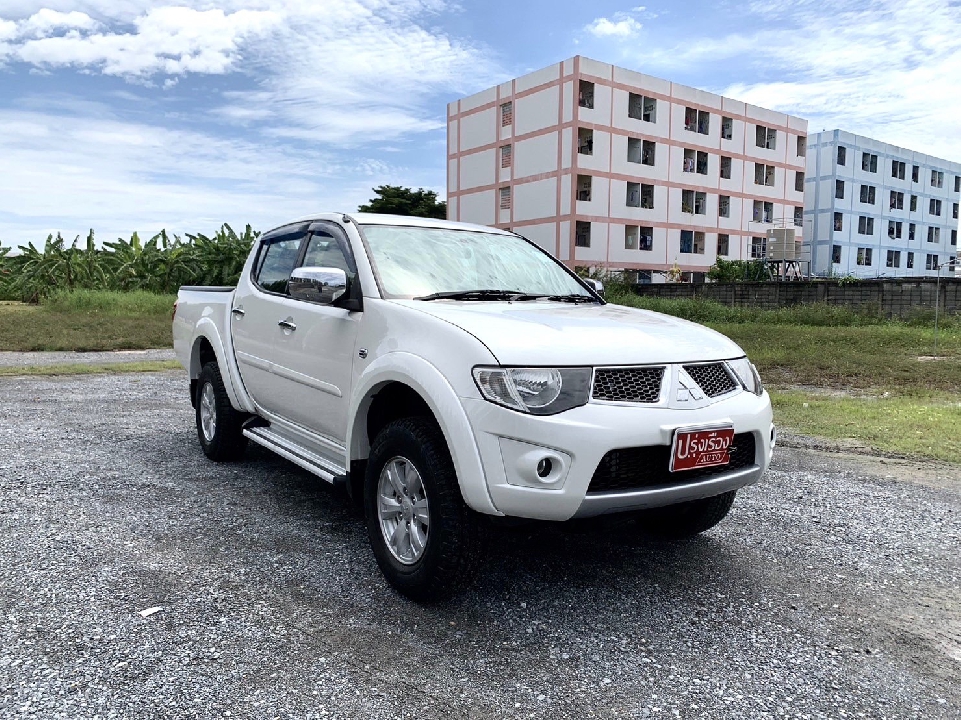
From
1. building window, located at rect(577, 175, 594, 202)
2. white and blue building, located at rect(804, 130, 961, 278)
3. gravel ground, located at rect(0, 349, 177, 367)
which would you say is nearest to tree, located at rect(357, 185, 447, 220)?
building window, located at rect(577, 175, 594, 202)

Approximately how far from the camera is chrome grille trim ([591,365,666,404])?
3178mm

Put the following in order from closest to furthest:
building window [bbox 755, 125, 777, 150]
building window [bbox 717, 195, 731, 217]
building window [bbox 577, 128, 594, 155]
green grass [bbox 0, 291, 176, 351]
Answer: green grass [bbox 0, 291, 176, 351], building window [bbox 577, 128, 594, 155], building window [bbox 717, 195, 731, 217], building window [bbox 755, 125, 777, 150]

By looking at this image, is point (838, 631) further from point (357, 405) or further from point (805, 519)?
point (357, 405)

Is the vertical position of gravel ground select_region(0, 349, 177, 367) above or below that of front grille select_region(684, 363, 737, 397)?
below

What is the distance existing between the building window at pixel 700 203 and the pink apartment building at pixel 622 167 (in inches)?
2.3

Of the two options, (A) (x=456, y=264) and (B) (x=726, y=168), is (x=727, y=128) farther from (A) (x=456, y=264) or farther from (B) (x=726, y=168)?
(A) (x=456, y=264)

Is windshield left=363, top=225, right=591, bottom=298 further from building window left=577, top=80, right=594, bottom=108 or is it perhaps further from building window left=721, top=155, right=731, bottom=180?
building window left=721, top=155, right=731, bottom=180

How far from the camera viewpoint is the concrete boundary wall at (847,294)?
64.5 feet

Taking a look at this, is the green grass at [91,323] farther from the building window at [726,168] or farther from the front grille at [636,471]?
the building window at [726,168]

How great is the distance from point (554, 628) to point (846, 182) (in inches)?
2308

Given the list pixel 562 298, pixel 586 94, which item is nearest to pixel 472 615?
pixel 562 298

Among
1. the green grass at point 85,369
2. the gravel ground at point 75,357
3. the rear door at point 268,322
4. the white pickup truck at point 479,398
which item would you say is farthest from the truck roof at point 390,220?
the gravel ground at point 75,357

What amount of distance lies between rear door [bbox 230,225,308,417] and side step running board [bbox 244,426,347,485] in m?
0.16

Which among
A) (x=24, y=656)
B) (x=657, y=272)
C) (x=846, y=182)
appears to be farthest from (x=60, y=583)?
(x=846, y=182)
